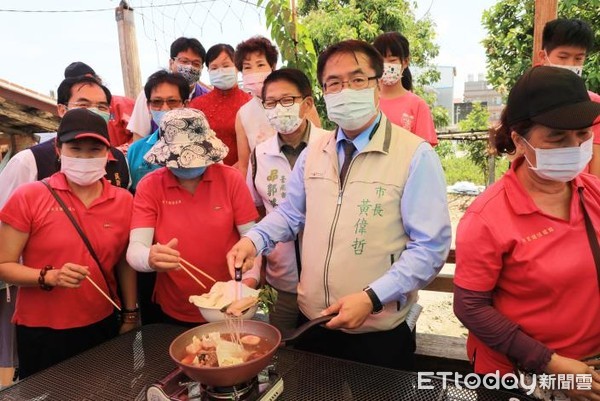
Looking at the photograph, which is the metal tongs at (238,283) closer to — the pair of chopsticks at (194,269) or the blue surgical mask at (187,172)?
the pair of chopsticks at (194,269)

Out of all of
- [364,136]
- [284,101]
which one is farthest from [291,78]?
[364,136]

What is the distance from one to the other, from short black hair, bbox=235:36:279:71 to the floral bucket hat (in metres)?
1.25

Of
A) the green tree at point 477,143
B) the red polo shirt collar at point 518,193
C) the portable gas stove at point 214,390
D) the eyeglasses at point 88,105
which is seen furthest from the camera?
the green tree at point 477,143

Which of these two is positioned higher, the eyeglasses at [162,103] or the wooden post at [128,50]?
the wooden post at [128,50]

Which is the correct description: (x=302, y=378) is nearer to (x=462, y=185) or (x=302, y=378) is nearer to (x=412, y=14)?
(x=412, y=14)

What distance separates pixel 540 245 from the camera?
1713mm

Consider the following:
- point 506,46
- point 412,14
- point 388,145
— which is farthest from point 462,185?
point 388,145

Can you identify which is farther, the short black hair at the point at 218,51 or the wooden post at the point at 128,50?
the wooden post at the point at 128,50

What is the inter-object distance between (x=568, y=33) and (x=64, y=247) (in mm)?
3310

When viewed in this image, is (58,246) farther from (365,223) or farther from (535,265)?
(535,265)

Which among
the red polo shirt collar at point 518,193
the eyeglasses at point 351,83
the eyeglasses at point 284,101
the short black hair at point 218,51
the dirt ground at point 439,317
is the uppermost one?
the short black hair at point 218,51

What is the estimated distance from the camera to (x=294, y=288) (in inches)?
107

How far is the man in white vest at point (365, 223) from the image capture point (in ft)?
6.41

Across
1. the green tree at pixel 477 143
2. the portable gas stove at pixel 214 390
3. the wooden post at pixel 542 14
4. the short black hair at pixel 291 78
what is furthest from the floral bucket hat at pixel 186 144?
the green tree at pixel 477 143
